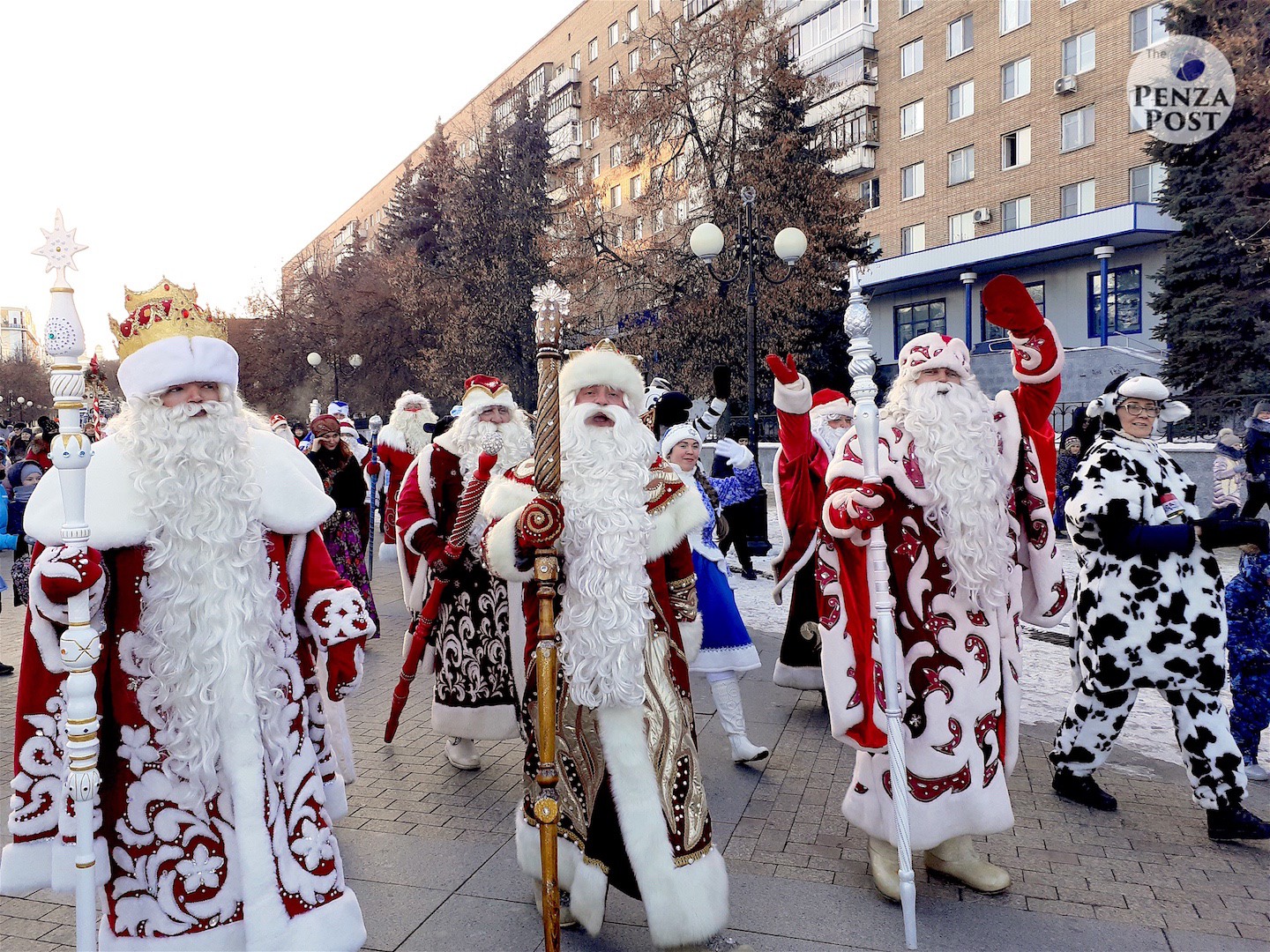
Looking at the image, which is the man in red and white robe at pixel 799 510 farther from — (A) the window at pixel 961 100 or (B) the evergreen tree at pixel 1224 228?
(A) the window at pixel 961 100

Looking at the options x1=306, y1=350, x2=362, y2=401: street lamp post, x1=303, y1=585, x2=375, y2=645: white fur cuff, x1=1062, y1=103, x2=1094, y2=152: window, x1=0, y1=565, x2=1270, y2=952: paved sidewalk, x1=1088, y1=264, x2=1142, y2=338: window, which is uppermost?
x1=1062, y1=103, x2=1094, y2=152: window

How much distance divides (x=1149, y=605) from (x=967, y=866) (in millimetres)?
1548

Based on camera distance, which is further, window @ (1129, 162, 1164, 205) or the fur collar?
window @ (1129, 162, 1164, 205)

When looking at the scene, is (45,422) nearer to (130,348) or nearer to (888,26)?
(130,348)

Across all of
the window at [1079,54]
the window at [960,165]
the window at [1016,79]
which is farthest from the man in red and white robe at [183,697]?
the window at [960,165]

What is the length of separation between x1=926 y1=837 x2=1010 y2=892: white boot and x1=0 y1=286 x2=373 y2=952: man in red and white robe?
92.7 inches

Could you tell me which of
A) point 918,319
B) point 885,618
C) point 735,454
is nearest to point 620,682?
point 885,618

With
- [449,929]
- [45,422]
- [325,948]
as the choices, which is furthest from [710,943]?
[45,422]

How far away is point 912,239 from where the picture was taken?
35438mm

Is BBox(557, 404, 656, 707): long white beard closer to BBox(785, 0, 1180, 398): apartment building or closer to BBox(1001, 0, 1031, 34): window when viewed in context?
BBox(785, 0, 1180, 398): apartment building

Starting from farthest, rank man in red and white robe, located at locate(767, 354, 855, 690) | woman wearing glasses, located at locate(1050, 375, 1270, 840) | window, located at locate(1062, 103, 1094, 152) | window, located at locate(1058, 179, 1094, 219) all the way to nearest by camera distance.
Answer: window, located at locate(1058, 179, 1094, 219), window, located at locate(1062, 103, 1094, 152), man in red and white robe, located at locate(767, 354, 855, 690), woman wearing glasses, located at locate(1050, 375, 1270, 840)

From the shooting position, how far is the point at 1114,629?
13.9 ft

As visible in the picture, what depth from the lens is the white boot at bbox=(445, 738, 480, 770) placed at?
521 centimetres

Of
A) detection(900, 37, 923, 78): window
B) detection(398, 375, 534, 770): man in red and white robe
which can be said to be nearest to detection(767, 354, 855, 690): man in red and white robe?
detection(398, 375, 534, 770): man in red and white robe
